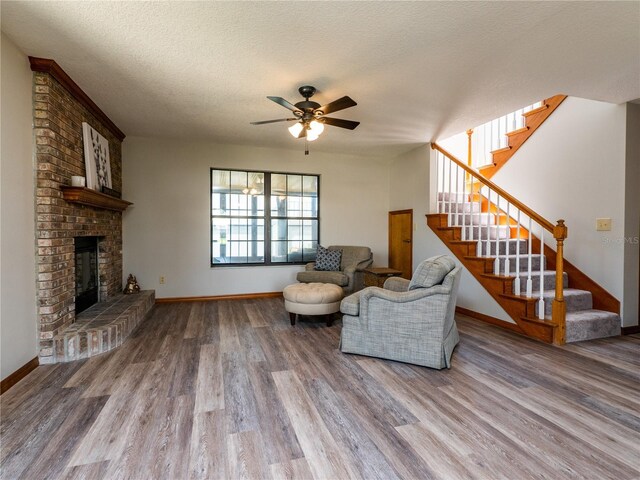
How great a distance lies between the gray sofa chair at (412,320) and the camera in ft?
8.63

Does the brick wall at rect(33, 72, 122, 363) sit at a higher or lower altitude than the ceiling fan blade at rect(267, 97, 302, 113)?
lower

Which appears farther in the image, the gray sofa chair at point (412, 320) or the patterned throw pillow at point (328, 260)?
the patterned throw pillow at point (328, 260)

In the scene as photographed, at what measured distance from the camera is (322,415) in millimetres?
1978

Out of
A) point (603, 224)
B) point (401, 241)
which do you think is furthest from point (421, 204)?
point (603, 224)

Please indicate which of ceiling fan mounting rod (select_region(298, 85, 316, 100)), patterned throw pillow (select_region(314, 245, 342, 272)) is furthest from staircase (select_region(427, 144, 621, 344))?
ceiling fan mounting rod (select_region(298, 85, 316, 100))

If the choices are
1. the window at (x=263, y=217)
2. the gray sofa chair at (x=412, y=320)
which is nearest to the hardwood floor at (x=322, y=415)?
the gray sofa chair at (x=412, y=320)

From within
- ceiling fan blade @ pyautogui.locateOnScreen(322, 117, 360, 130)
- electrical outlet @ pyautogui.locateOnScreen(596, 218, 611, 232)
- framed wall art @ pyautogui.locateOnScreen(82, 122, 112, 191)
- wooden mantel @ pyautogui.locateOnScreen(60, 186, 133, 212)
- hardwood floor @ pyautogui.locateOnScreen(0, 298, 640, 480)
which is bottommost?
hardwood floor @ pyautogui.locateOnScreen(0, 298, 640, 480)

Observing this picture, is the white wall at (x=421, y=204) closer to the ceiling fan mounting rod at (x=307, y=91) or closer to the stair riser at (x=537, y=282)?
the stair riser at (x=537, y=282)

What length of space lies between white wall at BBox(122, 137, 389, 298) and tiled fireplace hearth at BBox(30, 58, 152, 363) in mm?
1421

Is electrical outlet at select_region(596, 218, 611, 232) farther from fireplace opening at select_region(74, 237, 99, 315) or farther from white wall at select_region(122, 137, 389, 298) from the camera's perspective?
fireplace opening at select_region(74, 237, 99, 315)

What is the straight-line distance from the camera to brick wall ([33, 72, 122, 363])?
2.69 metres

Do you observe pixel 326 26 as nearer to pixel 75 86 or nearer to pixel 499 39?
pixel 499 39

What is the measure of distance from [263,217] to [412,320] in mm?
3605

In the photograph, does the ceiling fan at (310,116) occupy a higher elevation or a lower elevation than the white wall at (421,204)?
higher
